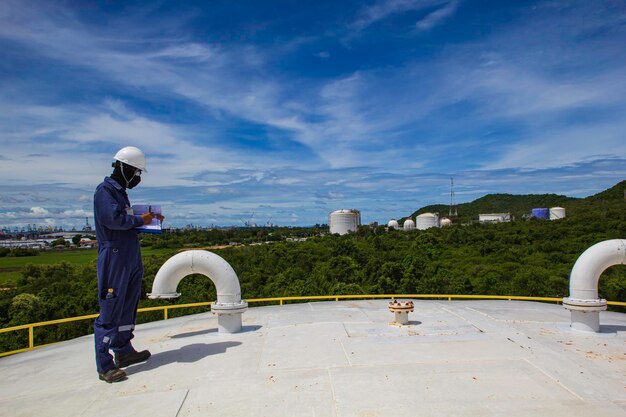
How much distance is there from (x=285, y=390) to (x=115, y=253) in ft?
11.8

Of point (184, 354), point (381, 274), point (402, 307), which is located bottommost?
point (381, 274)

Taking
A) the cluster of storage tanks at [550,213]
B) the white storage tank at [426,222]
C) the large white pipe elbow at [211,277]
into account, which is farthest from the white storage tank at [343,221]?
the large white pipe elbow at [211,277]

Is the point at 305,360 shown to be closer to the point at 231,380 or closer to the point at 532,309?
the point at 231,380

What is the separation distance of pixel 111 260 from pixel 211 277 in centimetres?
273

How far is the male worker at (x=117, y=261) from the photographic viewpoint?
22.7 feet

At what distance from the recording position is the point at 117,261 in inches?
277

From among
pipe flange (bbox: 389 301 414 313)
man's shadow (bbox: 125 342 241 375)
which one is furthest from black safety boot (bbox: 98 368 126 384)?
pipe flange (bbox: 389 301 414 313)

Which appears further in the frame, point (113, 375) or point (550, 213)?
point (550, 213)

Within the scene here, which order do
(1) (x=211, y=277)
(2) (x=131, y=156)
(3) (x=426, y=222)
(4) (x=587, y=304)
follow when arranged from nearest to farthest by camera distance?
(2) (x=131, y=156), (4) (x=587, y=304), (1) (x=211, y=277), (3) (x=426, y=222)

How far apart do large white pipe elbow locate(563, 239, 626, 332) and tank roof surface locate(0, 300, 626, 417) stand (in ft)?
1.61

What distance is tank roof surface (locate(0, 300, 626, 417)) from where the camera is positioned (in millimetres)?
5875

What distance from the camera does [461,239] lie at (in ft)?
260

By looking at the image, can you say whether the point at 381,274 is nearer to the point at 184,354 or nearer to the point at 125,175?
the point at 184,354

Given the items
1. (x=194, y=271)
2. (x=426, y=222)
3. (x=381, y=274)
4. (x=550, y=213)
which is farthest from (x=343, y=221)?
(x=194, y=271)
